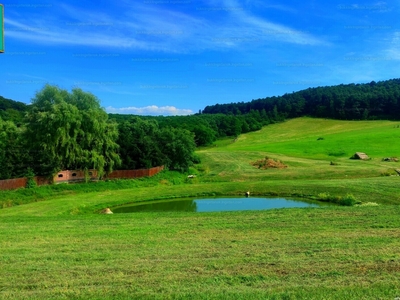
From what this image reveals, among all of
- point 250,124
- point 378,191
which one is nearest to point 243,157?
point 378,191

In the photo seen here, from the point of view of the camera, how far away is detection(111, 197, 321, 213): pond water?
25642 mm

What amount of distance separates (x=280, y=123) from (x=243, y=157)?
7083cm

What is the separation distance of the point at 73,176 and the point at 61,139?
4327 millimetres

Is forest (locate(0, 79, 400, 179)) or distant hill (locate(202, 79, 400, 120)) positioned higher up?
distant hill (locate(202, 79, 400, 120))

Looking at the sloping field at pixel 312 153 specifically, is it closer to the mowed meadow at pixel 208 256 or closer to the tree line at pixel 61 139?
the tree line at pixel 61 139

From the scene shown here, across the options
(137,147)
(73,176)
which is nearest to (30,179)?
(73,176)

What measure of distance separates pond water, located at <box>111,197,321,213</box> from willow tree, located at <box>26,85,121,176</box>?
34.5 ft

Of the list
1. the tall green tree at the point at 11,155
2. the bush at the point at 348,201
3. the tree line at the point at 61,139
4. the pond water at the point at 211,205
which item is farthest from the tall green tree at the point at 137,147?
the bush at the point at 348,201

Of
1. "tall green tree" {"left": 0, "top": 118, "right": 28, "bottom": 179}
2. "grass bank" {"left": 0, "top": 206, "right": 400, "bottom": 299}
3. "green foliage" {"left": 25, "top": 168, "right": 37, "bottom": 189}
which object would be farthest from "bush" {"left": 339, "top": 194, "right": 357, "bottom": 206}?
"tall green tree" {"left": 0, "top": 118, "right": 28, "bottom": 179}

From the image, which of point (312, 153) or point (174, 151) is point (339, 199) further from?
point (312, 153)

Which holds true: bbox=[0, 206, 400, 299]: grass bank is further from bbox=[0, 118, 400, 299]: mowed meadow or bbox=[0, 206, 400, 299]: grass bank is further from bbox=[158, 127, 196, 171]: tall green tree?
bbox=[158, 127, 196, 171]: tall green tree

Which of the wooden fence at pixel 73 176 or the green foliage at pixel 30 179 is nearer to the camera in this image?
the wooden fence at pixel 73 176

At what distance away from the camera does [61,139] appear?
3416 cm

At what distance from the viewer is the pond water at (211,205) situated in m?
25.6
